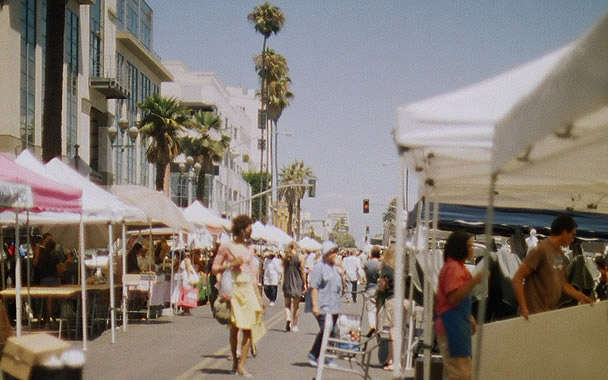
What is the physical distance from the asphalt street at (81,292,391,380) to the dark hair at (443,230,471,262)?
15.8ft

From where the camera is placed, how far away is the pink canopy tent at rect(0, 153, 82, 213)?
10.5 m

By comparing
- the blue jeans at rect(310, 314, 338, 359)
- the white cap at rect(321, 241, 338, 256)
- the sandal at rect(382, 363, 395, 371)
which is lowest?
the sandal at rect(382, 363, 395, 371)

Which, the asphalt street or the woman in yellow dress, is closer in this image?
the woman in yellow dress

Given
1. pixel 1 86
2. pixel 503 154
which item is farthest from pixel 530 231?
pixel 1 86

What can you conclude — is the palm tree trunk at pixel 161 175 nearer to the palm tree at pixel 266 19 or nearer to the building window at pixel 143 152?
the building window at pixel 143 152

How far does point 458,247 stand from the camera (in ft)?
23.3

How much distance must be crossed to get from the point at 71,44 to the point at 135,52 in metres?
11.4

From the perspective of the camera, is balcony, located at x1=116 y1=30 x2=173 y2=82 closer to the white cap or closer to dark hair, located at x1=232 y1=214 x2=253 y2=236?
the white cap

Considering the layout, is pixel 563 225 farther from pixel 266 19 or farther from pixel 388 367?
pixel 266 19

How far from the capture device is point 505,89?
580 cm

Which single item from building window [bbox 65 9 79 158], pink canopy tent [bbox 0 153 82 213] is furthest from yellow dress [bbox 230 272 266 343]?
building window [bbox 65 9 79 158]

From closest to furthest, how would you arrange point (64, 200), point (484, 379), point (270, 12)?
point (484, 379), point (64, 200), point (270, 12)

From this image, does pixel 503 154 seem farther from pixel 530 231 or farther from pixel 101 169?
pixel 101 169

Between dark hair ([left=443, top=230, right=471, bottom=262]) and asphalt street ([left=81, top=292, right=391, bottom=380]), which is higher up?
dark hair ([left=443, top=230, right=471, bottom=262])
